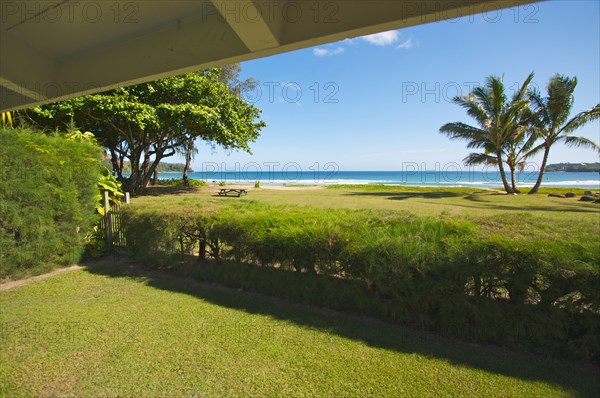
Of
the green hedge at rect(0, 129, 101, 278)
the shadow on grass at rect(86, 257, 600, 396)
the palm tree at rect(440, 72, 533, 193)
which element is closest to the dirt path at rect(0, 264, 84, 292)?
the green hedge at rect(0, 129, 101, 278)

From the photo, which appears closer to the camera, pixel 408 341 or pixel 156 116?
pixel 408 341

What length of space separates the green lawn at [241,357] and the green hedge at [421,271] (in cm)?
21

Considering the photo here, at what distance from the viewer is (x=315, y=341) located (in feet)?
10.5

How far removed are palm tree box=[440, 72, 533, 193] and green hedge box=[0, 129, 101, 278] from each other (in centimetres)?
2394

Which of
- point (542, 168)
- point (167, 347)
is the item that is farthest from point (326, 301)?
point (542, 168)

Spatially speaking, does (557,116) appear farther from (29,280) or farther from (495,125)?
(29,280)

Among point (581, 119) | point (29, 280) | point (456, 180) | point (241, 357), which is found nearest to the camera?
point (241, 357)

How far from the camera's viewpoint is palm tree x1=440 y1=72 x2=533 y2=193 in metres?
21.0

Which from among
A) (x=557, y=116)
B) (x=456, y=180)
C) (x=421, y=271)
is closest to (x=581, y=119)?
(x=557, y=116)

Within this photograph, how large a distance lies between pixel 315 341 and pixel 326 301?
0.83m

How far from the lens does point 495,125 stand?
69.9 ft

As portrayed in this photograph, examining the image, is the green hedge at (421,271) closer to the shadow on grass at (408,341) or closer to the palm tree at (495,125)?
the shadow on grass at (408,341)

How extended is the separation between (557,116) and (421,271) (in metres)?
24.6

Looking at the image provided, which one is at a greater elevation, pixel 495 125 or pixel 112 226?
pixel 495 125
